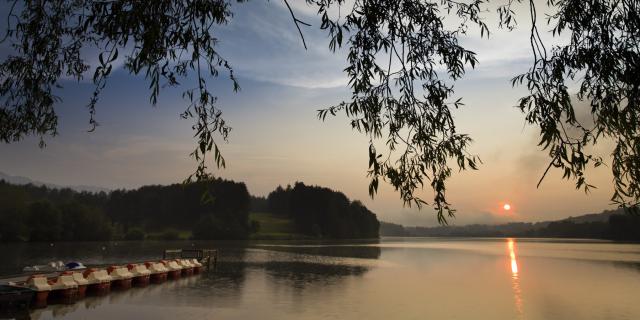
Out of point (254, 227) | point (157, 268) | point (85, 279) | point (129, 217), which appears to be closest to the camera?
point (85, 279)

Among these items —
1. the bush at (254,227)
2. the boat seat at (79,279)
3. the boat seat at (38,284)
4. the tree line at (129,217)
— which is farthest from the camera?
the bush at (254,227)

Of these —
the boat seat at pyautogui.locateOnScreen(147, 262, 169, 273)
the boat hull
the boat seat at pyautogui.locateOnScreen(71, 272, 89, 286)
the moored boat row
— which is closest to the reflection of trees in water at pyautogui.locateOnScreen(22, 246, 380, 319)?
the boat hull

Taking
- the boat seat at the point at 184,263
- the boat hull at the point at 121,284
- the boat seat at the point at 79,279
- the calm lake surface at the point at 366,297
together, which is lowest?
the calm lake surface at the point at 366,297

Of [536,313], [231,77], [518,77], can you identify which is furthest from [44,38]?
[536,313]

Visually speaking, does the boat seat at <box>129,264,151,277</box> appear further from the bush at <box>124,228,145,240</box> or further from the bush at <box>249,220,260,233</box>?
the bush at <box>249,220,260,233</box>

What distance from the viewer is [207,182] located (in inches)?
259

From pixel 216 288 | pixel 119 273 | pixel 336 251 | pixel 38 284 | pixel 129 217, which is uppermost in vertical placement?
pixel 129 217

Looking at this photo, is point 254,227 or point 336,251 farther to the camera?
point 254,227

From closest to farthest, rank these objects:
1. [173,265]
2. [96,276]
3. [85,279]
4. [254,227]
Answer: [85,279] < [96,276] < [173,265] < [254,227]

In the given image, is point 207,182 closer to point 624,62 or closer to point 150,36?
point 150,36

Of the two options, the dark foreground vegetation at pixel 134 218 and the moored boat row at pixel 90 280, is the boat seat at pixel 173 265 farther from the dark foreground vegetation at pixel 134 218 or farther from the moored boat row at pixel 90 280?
the dark foreground vegetation at pixel 134 218

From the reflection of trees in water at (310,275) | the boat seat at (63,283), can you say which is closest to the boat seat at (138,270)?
the boat seat at (63,283)

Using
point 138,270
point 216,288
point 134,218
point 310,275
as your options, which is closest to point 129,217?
point 134,218

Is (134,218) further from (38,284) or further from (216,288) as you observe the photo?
(38,284)
